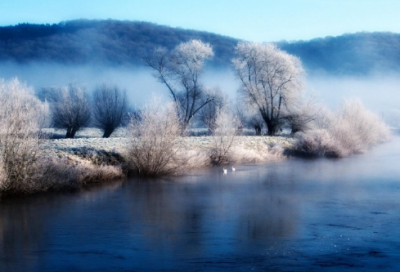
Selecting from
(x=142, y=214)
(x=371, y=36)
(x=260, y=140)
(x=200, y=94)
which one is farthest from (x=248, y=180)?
(x=371, y=36)

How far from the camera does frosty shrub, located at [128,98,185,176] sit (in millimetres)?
19859

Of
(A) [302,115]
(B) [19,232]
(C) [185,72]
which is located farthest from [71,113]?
(B) [19,232]

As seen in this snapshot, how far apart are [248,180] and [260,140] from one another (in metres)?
10.9

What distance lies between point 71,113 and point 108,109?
265 cm

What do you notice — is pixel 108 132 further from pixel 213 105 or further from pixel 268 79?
pixel 268 79

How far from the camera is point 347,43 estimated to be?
8725cm

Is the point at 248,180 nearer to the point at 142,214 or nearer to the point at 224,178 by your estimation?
the point at 224,178

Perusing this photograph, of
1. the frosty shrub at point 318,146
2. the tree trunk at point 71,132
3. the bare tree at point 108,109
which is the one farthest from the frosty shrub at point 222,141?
the tree trunk at point 71,132

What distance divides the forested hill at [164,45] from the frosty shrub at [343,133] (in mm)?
43600

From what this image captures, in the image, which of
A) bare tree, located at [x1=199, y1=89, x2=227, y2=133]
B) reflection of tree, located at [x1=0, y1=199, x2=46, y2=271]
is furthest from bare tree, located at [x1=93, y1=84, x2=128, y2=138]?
reflection of tree, located at [x1=0, y1=199, x2=46, y2=271]

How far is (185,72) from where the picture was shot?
3522cm

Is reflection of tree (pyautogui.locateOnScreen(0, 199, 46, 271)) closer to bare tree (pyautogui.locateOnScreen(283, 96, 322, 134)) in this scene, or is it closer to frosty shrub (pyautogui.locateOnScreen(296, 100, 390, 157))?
frosty shrub (pyautogui.locateOnScreen(296, 100, 390, 157))

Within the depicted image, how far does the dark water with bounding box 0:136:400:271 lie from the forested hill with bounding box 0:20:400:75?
Result: 62647 millimetres

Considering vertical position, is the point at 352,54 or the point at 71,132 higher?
the point at 352,54
